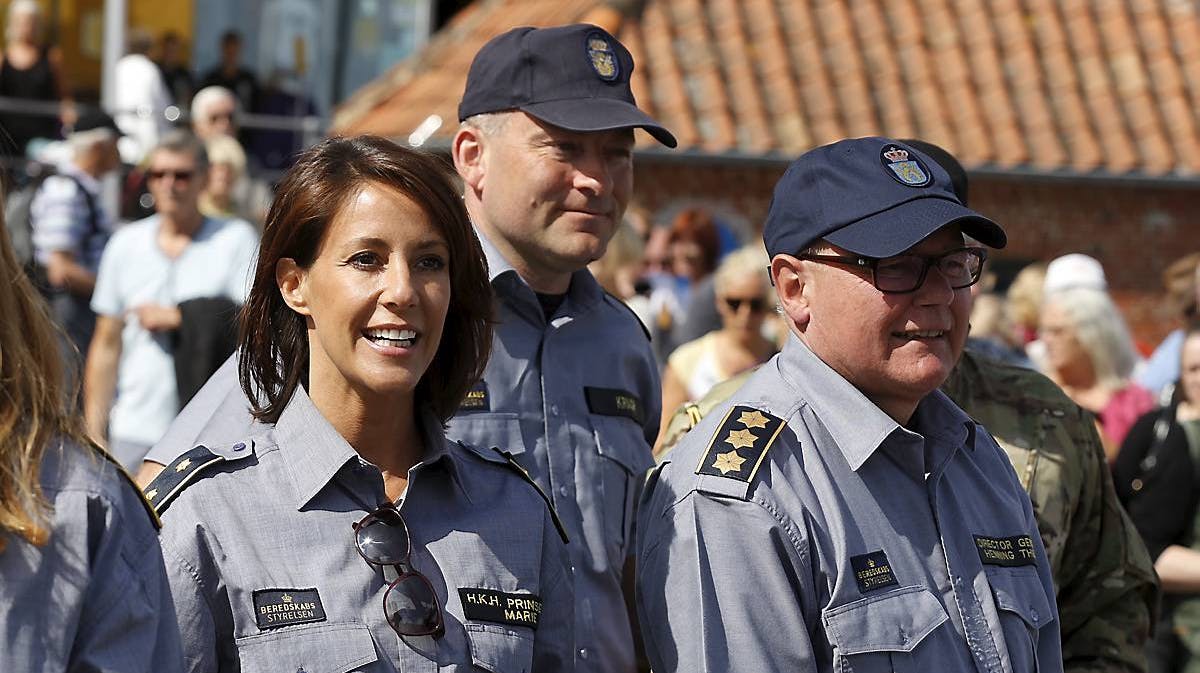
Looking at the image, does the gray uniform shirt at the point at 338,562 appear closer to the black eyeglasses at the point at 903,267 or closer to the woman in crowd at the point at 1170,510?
the black eyeglasses at the point at 903,267

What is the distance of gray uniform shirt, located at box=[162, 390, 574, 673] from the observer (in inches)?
111

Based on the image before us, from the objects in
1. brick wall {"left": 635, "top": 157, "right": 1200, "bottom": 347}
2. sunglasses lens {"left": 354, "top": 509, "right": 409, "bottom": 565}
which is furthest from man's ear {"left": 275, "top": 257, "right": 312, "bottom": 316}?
brick wall {"left": 635, "top": 157, "right": 1200, "bottom": 347}

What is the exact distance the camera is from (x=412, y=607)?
2.87m


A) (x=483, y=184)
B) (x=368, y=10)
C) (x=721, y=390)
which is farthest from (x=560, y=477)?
(x=368, y=10)

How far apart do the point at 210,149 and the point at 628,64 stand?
4.97 m

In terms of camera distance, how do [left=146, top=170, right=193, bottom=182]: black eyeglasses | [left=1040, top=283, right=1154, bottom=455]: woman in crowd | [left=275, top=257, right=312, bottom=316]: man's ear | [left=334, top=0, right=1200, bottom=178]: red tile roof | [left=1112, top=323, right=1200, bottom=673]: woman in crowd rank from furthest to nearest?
[left=334, top=0, right=1200, bottom=178]: red tile roof → [left=146, top=170, right=193, bottom=182]: black eyeglasses → [left=1040, top=283, right=1154, bottom=455]: woman in crowd → [left=1112, top=323, right=1200, bottom=673]: woman in crowd → [left=275, top=257, right=312, bottom=316]: man's ear

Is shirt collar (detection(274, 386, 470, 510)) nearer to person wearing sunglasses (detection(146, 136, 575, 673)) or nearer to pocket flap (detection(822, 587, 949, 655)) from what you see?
person wearing sunglasses (detection(146, 136, 575, 673))

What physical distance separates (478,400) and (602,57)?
3.12 feet

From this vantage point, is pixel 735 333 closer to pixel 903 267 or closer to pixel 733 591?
pixel 903 267

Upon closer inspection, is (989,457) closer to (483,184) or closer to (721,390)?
(721,390)

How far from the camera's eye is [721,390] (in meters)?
4.02

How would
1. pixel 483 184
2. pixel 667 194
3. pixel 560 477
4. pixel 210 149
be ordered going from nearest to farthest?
pixel 560 477 → pixel 483 184 → pixel 210 149 → pixel 667 194

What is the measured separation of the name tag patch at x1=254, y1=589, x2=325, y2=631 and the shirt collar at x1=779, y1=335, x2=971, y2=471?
97cm

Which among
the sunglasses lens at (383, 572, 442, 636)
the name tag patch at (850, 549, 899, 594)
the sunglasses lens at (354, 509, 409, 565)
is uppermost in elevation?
the sunglasses lens at (354, 509, 409, 565)
